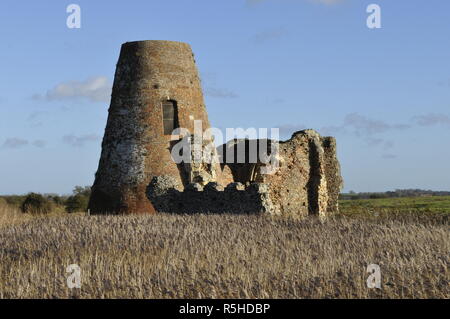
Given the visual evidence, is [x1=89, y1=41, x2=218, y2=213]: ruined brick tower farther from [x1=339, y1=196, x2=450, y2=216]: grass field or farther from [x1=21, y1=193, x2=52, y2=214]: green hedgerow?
[x1=21, y1=193, x2=52, y2=214]: green hedgerow

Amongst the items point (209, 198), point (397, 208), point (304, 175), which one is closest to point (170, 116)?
point (209, 198)

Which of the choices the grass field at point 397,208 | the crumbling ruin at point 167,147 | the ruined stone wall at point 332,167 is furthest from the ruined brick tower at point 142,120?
the grass field at point 397,208

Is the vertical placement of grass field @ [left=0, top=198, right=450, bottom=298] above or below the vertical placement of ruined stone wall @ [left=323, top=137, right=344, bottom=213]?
below

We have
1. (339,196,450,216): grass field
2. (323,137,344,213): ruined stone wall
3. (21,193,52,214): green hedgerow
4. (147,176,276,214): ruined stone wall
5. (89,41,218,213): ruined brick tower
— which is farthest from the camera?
(21,193,52,214): green hedgerow

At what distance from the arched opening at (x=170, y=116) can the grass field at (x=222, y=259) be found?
7827 mm

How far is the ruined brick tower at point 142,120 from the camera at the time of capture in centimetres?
2080

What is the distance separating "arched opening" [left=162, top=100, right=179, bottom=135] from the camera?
70.3ft

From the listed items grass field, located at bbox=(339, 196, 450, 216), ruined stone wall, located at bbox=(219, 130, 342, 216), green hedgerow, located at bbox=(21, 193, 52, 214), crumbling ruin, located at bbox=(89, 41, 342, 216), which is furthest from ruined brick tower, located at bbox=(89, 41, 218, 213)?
green hedgerow, located at bbox=(21, 193, 52, 214)

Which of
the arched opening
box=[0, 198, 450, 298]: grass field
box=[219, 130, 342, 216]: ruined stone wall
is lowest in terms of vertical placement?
box=[0, 198, 450, 298]: grass field

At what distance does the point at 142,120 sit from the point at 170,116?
969 mm

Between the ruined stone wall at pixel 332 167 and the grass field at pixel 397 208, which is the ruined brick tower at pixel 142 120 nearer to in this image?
the ruined stone wall at pixel 332 167

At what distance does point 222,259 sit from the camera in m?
8.66

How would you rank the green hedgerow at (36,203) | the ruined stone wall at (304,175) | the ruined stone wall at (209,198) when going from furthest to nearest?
the green hedgerow at (36,203)
the ruined stone wall at (304,175)
the ruined stone wall at (209,198)

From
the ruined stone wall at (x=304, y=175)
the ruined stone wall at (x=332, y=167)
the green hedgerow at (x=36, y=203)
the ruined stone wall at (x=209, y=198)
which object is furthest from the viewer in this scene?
the green hedgerow at (x=36, y=203)
